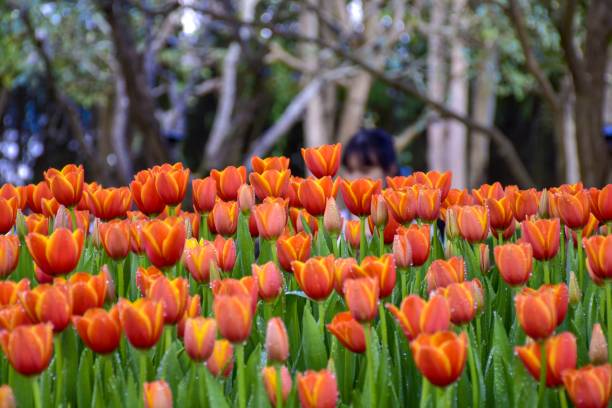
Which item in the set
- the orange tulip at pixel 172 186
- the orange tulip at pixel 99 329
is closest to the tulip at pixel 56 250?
the orange tulip at pixel 99 329

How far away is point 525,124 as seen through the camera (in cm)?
2031

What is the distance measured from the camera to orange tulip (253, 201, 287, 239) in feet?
4.40

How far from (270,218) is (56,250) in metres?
0.34

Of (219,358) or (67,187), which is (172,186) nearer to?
(67,187)

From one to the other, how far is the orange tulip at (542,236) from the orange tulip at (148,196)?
61 cm

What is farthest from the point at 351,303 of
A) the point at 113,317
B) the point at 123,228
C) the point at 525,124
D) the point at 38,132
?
the point at 525,124

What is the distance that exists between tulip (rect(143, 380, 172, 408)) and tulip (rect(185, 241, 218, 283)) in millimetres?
347

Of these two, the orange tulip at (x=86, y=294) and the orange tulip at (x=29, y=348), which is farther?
the orange tulip at (x=86, y=294)

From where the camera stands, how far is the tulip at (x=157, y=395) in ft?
2.89

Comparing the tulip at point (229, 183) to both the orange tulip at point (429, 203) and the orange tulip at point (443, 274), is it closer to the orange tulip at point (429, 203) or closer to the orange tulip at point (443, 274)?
the orange tulip at point (429, 203)

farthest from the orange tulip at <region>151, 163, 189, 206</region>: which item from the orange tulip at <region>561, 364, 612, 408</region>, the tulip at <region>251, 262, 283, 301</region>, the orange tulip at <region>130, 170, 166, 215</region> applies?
the orange tulip at <region>561, 364, 612, 408</region>

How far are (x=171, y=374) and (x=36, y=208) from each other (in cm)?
81

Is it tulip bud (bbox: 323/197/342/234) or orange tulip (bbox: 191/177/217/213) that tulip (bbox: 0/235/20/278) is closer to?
orange tulip (bbox: 191/177/217/213)

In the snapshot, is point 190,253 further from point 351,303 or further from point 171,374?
point 351,303
